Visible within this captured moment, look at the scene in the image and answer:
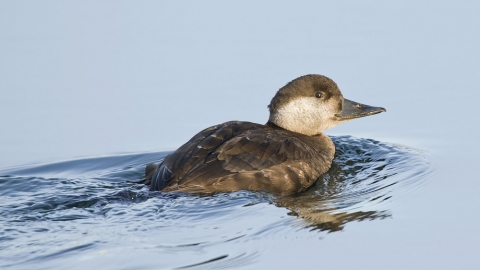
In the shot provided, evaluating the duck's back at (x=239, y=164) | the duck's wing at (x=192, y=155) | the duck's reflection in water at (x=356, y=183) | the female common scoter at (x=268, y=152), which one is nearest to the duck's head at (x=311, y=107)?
the female common scoter at (x=268, y=152)

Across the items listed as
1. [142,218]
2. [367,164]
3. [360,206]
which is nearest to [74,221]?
[142,218]

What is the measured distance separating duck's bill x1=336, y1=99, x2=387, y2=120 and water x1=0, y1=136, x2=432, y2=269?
1.35 ft

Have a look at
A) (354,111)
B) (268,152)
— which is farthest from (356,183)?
(354,111)

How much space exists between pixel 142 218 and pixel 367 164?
2.97 metres

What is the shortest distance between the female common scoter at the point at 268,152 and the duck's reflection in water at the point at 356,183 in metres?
0.18

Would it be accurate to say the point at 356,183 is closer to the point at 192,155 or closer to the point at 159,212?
the point at 192,155

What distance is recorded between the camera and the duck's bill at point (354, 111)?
8766mm

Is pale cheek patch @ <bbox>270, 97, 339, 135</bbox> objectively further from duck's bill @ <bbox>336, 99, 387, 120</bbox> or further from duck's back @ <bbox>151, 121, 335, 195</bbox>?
duck's back @ <bbox>151, 121, 335, 195</bbox>

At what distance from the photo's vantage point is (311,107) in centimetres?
857

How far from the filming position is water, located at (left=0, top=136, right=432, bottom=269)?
19.1ft

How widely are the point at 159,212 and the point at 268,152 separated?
1300 millimetres

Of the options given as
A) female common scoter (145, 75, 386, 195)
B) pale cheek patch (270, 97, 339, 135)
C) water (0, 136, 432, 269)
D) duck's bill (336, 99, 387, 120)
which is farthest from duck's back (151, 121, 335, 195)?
duck's bill (336, 99, 387, 120)

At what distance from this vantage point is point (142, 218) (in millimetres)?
6641

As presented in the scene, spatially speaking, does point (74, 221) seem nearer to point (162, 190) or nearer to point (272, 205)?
point (162, 190)
